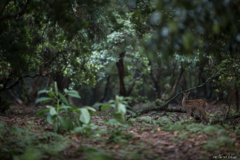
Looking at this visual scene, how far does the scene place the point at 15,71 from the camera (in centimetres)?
962

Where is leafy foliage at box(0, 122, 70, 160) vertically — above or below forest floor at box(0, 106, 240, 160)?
above

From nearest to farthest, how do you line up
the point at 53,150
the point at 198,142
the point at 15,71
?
the point at 53,150, the point at 198,142, the point at 15,71

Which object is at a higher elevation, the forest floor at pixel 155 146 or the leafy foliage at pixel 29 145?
the leafy foliage at pixel 29 145

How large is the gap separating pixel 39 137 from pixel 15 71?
5.68 meters

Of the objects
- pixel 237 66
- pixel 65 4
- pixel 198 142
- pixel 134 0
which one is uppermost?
pixel 134 0

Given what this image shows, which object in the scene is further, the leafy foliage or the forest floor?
the forest floor

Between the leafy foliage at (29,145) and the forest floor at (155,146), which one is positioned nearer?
the leafy foliage at (29,145)

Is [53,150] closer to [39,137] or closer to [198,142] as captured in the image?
[39,137]

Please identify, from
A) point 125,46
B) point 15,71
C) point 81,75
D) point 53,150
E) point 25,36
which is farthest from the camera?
point 125,46

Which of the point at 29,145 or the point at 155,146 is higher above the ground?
the point at 29,145

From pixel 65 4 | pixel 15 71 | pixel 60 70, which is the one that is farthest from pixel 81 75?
pixel 65 4

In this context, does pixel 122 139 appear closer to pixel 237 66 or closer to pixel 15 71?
pixel 237 66

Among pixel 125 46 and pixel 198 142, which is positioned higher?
pixel 125 46

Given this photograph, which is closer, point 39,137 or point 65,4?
point 39,137
